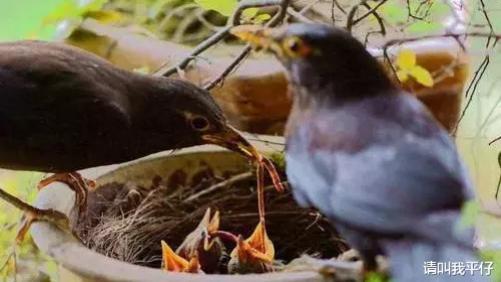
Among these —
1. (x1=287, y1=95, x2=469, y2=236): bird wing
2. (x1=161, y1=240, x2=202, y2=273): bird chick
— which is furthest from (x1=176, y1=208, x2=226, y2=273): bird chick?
(x1=287, y1=95, x2=469, y2=236): bird wing

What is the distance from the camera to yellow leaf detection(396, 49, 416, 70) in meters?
0.66

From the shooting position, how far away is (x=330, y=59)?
0.60 m

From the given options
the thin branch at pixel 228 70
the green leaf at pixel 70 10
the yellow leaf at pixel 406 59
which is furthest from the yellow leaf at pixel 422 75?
the green leaf at pixel 70 10

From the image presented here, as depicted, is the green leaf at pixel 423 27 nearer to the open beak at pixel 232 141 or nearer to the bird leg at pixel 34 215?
the open beak at pixel 232 141

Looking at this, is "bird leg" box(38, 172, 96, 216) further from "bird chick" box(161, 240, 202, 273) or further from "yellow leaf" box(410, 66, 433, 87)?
"yellow leaf" box(410, 66, 433, 87)

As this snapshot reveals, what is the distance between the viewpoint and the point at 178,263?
0.68 m

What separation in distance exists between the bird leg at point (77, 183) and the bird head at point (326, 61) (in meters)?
0.17

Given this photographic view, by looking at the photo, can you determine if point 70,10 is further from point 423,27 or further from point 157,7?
point 423,27

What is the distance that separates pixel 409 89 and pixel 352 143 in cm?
7

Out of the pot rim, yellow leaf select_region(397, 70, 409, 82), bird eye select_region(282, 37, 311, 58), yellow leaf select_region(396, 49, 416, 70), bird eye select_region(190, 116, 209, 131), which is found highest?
bird eye select_region(282, 37, 311, 58)

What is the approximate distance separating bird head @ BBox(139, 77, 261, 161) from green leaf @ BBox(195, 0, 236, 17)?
5 cm

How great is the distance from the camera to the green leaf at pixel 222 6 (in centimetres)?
68

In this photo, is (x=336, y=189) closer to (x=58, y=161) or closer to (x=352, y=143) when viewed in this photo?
(x=352, y=143)

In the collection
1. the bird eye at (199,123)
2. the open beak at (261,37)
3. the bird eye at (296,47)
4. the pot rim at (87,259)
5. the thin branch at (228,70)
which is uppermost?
the bird eye at (296,47)
